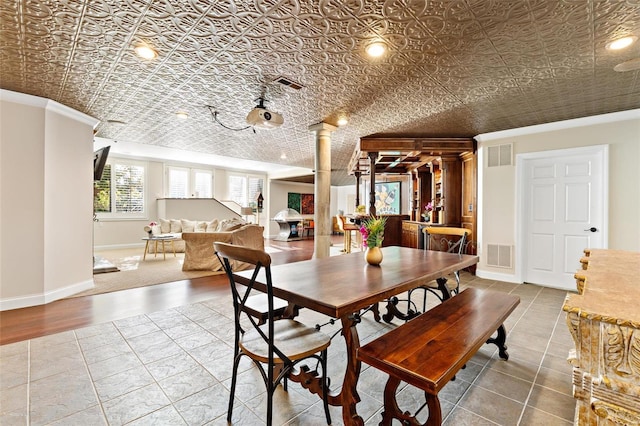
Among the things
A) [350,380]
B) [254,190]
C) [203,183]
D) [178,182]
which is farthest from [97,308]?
[254,190]

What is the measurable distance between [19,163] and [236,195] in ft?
24.8

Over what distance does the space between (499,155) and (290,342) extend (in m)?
4.87

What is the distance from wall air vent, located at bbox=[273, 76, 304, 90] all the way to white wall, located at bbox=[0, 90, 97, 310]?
9.66ft

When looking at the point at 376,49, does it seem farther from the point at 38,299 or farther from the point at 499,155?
the point at 38,299

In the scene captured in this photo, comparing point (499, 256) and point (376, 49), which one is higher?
point (376, 49)

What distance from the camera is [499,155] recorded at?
184 inches

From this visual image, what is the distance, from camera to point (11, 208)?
3188mm

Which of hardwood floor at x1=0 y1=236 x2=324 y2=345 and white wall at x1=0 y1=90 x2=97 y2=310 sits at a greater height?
white wall at x1=0 y1=90 x2=97 y2=310

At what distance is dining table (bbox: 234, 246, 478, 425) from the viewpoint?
1348 mm

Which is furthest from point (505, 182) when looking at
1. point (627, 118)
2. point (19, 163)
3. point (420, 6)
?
point (19, 163)

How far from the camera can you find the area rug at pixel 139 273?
13.5ft

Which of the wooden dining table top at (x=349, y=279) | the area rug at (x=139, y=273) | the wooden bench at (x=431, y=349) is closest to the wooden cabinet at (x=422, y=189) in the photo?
the wooden dining table top at (x=349, y=279)

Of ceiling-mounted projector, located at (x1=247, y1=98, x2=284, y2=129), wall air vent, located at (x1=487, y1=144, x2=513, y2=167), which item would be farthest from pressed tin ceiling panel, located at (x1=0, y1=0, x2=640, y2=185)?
wall air vent, located at (x1=487, y1=144, x2=513, y2=167)

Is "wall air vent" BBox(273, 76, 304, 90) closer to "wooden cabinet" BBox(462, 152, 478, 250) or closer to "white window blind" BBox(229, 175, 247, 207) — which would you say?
"wooden cabinet" BBox(462, 152, 478, 250)
